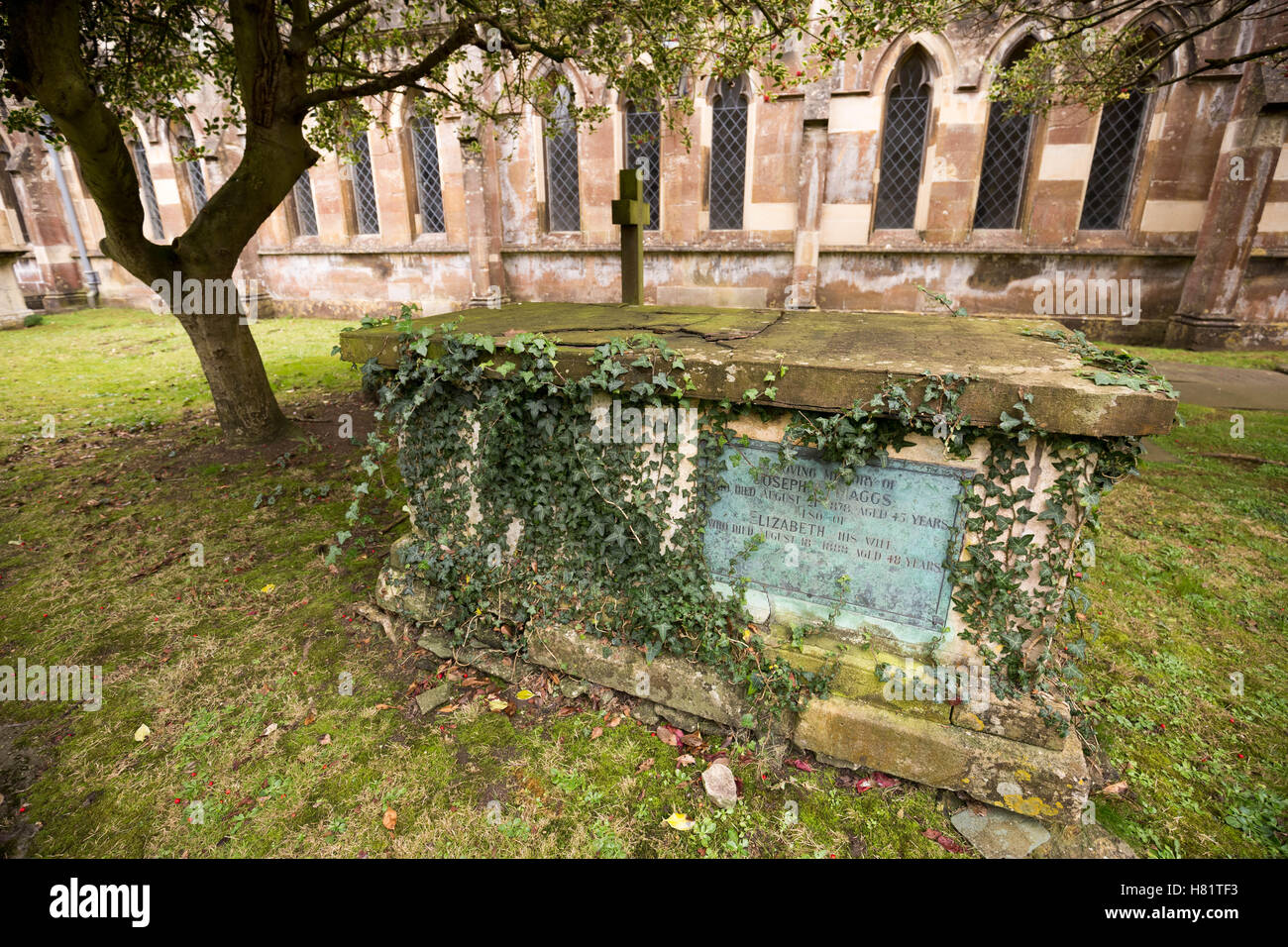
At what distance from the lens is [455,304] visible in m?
13.1

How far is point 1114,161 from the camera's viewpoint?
1021 centimetres

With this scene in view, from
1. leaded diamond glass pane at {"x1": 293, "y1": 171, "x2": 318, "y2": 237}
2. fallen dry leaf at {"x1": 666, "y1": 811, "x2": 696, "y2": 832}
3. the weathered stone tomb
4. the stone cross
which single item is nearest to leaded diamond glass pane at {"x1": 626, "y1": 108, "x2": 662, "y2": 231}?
the stone cross

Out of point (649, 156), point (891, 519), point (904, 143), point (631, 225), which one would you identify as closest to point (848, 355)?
point (891, 519)

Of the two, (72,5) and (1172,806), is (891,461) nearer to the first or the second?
(1172,806)

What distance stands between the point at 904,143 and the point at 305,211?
13.4 m

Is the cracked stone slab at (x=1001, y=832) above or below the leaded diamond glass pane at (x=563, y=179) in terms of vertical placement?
below

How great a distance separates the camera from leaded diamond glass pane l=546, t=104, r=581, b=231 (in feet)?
39.9

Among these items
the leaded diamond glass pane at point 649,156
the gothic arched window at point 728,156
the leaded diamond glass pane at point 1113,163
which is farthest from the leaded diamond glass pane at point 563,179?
the leaded diamond glass pane at point 1113,163

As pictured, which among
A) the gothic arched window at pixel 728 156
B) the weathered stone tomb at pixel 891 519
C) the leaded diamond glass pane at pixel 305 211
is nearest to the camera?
the weathered stone tomb at pixel 891 519

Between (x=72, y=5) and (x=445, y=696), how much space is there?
17.6 ft

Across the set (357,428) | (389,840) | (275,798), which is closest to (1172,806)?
(389,840)

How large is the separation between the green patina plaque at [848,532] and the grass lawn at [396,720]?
794 millimetres

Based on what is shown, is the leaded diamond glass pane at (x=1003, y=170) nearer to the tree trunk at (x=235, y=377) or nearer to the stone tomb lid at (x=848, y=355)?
the stone tomb lid at (x=848, y=355)

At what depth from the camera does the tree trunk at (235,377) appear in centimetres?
553
